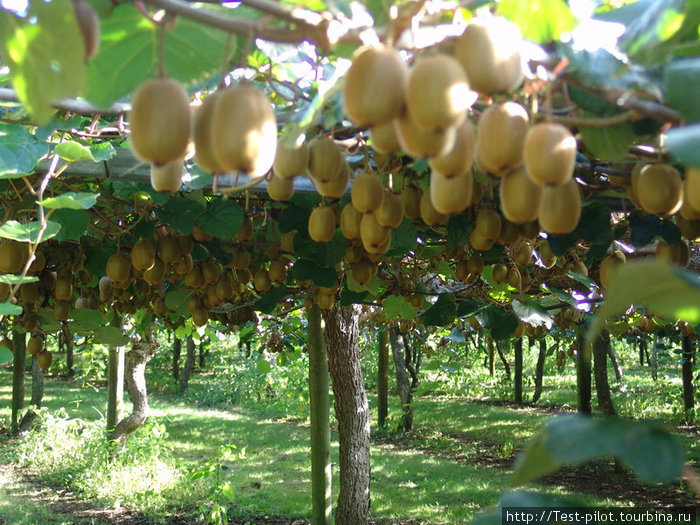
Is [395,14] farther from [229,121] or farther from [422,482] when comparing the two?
[422,482]

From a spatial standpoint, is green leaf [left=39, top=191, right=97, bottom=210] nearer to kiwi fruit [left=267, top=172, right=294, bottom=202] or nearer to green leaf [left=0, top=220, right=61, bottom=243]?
green leaf [left=0, top=220, right=61, bottom=243]

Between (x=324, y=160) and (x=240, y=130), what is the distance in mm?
302

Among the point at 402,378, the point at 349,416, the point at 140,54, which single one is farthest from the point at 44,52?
the point at 402,378

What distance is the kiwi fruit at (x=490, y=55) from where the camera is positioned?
64cm

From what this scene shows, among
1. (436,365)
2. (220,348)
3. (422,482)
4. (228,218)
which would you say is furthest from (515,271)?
(220,348)

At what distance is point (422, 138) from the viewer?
2.06 ft

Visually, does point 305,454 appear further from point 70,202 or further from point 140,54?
point 140,54

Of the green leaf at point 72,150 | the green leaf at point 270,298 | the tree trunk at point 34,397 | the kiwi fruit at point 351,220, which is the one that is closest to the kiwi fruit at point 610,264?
the kiwi fruit at point 351,220

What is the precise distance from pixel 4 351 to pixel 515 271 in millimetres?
1743

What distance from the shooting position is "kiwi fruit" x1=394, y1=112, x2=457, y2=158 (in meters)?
0.62

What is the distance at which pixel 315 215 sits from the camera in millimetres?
1316

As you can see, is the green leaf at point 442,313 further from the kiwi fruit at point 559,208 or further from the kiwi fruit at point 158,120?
the kiwi fruit at point 158,120

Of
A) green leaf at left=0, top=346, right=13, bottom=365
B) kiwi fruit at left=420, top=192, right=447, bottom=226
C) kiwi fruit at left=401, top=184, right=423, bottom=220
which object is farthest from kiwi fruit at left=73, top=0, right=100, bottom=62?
green leaf at left=0, top=346, right=13, bottom=365

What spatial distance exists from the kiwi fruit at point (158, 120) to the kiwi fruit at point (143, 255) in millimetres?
1534
